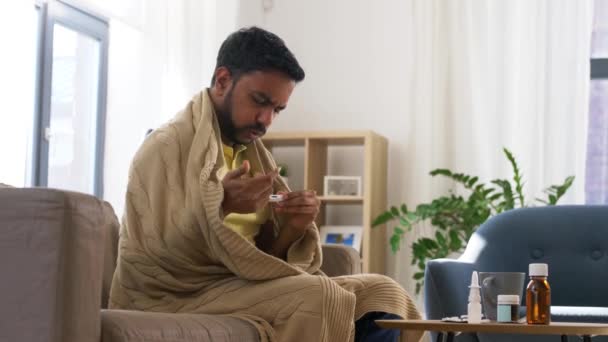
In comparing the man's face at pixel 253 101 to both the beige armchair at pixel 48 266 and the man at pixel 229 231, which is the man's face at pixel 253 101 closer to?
the man at pixel 229 231

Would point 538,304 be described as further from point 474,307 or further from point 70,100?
point 70,100

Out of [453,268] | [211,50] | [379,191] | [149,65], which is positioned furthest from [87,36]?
[453,268]

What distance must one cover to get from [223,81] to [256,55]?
0.35 feet

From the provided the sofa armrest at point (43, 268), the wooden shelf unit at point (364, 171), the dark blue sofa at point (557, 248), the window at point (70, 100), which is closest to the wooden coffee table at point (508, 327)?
the sofa armrest at point (43, 268)

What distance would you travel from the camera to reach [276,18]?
228 inches

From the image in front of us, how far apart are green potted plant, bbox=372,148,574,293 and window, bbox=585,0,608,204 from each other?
419 millimetres

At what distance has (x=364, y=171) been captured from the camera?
5383mm

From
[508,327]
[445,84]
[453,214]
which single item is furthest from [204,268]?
[445,84]

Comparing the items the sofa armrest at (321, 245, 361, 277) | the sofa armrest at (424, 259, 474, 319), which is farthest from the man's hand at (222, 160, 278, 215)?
the sofa armrest at (424, 259, 474, 319)

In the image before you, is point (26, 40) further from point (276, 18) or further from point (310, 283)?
point (310, 283)

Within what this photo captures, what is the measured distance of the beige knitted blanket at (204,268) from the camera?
6.45 feet

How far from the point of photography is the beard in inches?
91.7

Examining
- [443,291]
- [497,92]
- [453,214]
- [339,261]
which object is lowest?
[443,291]

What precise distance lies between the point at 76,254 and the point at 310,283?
63 centimetres
